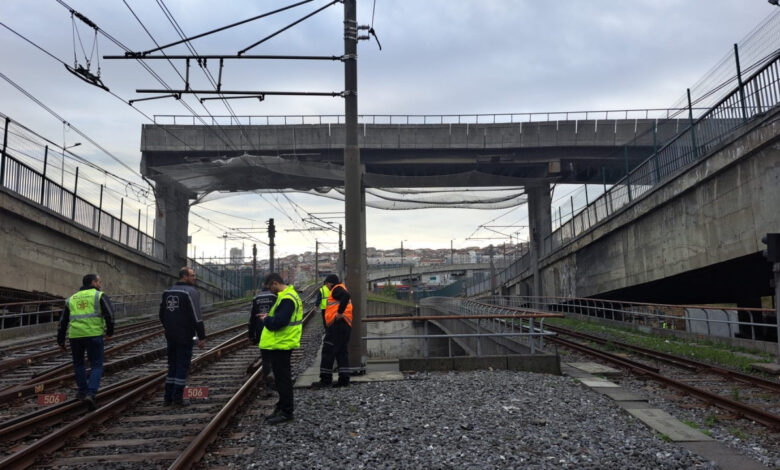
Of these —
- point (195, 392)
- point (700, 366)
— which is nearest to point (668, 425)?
point (700, 366)

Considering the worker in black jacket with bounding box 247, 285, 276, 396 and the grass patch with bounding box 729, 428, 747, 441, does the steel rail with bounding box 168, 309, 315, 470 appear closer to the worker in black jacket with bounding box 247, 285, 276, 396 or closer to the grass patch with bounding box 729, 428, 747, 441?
the worker in black jacket with bounding box 247, 285, 276, 396

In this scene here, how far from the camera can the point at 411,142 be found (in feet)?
93.6

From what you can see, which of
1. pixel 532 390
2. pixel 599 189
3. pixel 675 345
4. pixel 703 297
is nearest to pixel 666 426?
pixel 532 390

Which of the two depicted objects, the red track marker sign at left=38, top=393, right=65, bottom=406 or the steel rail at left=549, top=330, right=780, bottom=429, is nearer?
the steel rail at left=549, top=330, right=780, bottom=429

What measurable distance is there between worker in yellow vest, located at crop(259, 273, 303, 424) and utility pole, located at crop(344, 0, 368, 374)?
264 centimetres

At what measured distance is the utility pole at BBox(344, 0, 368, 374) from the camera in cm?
909

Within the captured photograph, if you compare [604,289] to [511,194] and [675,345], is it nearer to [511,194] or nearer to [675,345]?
[511,194]

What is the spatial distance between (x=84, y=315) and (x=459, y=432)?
4817mm

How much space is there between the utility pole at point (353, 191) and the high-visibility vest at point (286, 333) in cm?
258

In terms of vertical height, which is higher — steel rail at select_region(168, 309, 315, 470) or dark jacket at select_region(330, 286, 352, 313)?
dark jacket at select_region(330, 286, 352, 313)

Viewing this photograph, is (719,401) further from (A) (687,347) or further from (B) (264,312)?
(A) (687,347)

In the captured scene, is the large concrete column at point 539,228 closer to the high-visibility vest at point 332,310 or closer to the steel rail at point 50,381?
the steel rail at point 50,381

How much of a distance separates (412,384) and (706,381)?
199 inches

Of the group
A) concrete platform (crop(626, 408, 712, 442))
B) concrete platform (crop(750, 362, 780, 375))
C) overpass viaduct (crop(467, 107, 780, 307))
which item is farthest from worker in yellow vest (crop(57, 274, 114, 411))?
overpass viaduct (crop(467, 107, 780, 307))
